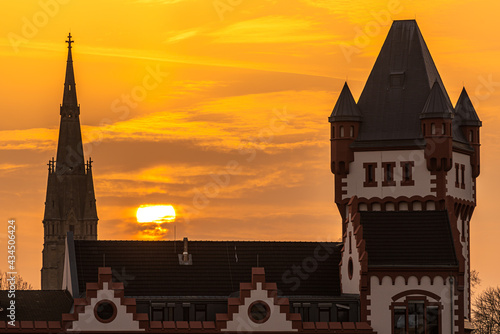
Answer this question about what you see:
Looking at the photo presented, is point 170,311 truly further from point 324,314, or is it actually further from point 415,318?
point 415,318

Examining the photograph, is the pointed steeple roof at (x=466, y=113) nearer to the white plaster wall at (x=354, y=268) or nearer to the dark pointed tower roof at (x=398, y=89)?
the dark pointed tower roof at (x=398, y=89)

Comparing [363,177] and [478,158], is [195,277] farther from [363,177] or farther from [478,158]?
[478,158]

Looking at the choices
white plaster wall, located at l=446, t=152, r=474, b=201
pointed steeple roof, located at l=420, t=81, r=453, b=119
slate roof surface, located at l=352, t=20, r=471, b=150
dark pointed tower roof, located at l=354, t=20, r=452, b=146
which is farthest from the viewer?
dark pointed tower roof, located at l=354, t=20, r=452, b=146

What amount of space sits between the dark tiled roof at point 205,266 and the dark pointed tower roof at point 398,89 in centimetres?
1309

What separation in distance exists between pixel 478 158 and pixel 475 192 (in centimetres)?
320

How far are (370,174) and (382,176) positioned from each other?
134 cm

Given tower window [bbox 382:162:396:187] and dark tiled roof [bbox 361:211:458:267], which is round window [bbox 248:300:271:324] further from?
tower window [bbox 382:162:396:187]

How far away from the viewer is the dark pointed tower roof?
134250 millimetres

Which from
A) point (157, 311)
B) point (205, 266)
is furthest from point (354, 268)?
Answer: point (157, 311)

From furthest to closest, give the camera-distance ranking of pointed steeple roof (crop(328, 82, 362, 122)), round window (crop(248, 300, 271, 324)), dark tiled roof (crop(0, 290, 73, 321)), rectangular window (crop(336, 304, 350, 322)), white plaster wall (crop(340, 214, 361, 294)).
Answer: pointed steeple roof (crop(328, 82, 362, 122)) → rectangular window (crop(336, 304, 350, 322)) → white plaster wall (crop(340, 214, 361, 294)) → dark tiled roof (crop(0, 290, 73, 321)) → round window (crop(248, 300, 271, 324))

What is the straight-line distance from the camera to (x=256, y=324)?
11738cm

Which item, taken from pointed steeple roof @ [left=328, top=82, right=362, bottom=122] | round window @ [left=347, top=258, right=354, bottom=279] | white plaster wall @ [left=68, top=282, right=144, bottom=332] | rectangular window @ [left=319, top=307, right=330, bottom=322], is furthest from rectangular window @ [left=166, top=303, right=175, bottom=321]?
pointed steeple roof @ [left=328, top=82, right=362, bottom=122]

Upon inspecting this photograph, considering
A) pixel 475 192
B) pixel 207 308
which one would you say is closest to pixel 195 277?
pixel 207 308

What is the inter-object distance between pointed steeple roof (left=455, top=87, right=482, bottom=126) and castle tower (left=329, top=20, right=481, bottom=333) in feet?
0.30
